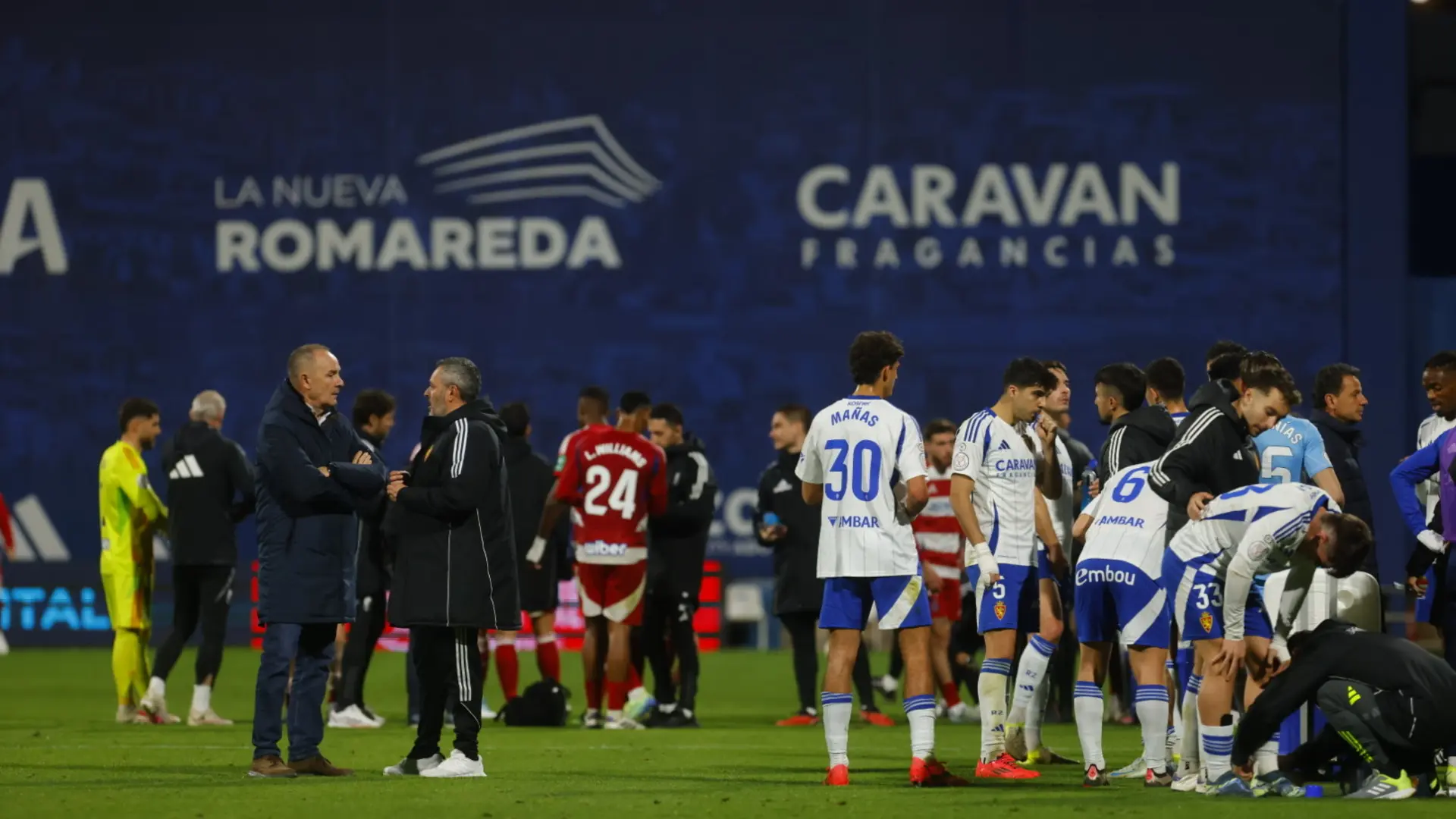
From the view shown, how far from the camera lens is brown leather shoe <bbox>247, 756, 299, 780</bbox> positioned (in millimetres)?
8922

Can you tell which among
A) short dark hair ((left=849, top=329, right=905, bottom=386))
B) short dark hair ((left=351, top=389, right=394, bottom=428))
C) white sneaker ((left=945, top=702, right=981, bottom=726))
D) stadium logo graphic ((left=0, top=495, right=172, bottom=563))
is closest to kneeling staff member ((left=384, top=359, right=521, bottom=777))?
short dark hair ((left=849, top=329, right=905, bottom=386))

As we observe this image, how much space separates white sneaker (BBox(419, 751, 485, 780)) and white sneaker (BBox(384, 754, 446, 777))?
0.02m

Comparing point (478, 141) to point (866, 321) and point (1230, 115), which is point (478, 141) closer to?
point (866, 321)

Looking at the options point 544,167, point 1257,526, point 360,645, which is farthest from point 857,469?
point 544,167

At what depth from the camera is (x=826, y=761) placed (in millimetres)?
10188

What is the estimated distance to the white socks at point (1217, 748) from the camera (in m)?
8.14

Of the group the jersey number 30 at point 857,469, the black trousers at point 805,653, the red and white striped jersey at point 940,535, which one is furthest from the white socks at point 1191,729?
the red and white striped jersey at point 940,535

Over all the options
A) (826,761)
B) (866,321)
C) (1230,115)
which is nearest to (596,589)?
(826,761)

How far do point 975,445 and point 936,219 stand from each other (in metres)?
12.8

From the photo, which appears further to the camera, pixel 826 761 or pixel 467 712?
pixel 826 761

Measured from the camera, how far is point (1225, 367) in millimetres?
9289

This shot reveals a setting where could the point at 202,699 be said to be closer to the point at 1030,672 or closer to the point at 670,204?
the point at 1030,672

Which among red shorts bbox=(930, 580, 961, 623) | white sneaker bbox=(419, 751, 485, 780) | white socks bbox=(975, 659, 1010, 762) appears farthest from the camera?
red shorts bbox=(930, 580, 961, 623)

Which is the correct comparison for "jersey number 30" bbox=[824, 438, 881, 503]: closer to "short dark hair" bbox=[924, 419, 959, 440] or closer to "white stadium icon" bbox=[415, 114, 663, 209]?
"short dark hair" bbox=[924, 419, 959, 440]
